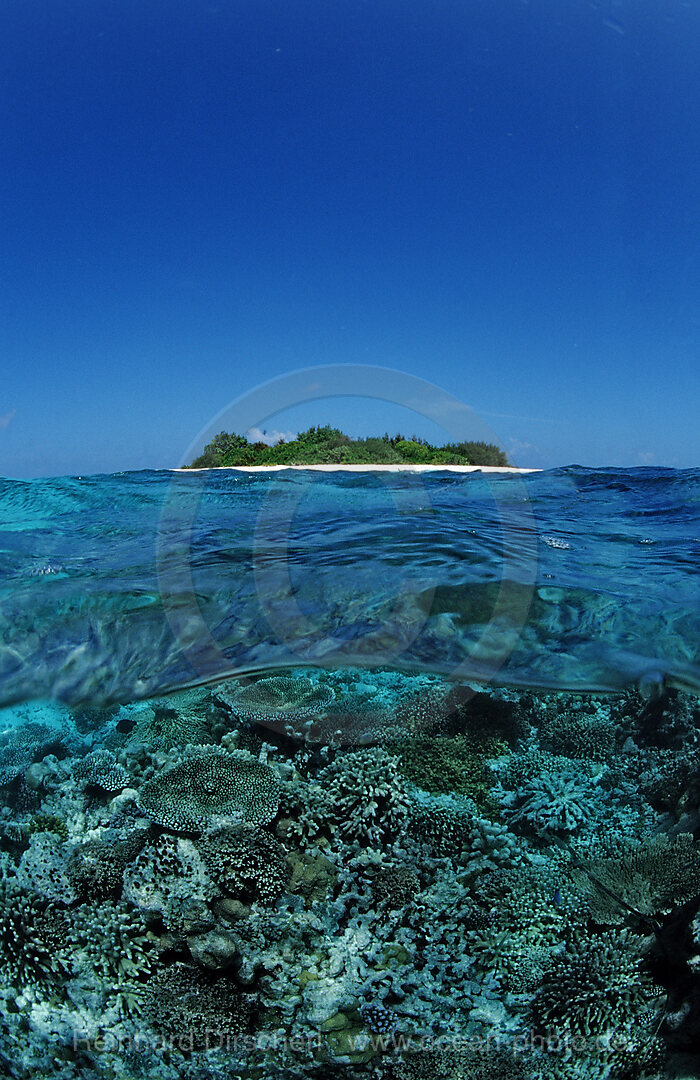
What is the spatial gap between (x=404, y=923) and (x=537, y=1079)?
1071mm

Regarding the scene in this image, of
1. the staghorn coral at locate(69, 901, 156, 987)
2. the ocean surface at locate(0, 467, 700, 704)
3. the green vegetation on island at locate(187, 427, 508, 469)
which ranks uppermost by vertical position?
the green vegetation on island at locate(187, 427, 508, 469)

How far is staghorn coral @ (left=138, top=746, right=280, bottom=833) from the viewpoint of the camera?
118 inches

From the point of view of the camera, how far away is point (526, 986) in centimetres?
298

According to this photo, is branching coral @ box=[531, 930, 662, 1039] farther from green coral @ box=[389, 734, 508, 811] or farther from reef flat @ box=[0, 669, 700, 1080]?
green coral @ box=[389, 734, 508, 811]

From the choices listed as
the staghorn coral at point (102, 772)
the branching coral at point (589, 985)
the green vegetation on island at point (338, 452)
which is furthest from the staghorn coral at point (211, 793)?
the green vegetation on island at point (338, 452)

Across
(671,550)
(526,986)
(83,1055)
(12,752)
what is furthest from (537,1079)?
(671,550)

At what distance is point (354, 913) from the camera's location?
2934mm

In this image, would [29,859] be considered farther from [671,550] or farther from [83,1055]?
[671,550]

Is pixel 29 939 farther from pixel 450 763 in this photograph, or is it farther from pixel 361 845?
pixel 450 763

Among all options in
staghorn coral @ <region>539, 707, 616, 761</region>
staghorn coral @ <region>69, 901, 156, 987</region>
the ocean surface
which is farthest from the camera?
the ocean surface

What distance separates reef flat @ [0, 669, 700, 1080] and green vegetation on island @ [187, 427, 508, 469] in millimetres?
8702

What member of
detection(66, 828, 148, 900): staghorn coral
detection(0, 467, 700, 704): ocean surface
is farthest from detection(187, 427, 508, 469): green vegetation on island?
detection(66, 828, 148, 900): staghorn coral

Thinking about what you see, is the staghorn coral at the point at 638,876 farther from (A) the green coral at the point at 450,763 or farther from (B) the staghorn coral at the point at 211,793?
(B) the staghorn coral at the point at 211,793

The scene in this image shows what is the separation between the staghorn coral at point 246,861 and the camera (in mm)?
2912
